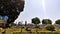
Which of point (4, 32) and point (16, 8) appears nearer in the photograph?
point (4, 32)

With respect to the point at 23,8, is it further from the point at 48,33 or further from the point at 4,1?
the point at 48,33

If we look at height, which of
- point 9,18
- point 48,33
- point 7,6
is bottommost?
point 48,33

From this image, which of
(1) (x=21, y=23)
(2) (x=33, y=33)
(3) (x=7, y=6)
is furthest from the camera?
(1) (x=21, y=23)

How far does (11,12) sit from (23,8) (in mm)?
3235

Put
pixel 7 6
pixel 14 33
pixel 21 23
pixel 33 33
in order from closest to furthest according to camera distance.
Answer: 1. pixel 14 33
2. pixel 33 33
3. pixel 7 6
4. pixel 21 23

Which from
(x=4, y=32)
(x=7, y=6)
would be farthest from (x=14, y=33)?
(x=7, y=6)

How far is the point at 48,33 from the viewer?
1698cm

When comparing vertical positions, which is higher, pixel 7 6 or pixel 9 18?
pixel 7 6

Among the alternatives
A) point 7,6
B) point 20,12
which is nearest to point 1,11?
point 7,6

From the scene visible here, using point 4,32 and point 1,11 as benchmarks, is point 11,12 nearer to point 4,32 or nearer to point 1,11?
point 1,11

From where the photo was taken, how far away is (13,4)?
38.2m

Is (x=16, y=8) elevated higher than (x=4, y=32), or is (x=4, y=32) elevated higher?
(x=16, y=8)

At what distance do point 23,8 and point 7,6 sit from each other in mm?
3943

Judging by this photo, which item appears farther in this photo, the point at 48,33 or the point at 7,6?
the point at 7,6
